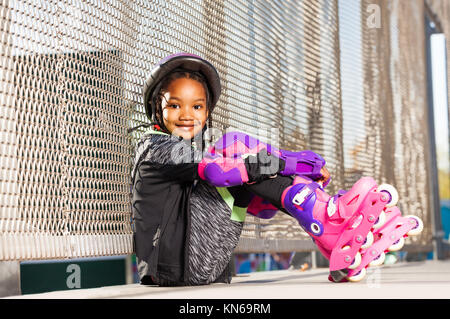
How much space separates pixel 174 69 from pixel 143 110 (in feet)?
0.94

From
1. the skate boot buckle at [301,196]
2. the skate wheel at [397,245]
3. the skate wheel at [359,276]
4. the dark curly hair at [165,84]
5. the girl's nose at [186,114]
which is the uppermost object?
the dark curly hair at [165,84]

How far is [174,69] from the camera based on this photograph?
1.88m

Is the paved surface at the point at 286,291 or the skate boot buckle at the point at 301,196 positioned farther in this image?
the skate boot buckle at the point at 301,196

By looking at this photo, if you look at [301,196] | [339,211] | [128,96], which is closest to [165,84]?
[128,96]

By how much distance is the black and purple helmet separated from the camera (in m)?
1.84

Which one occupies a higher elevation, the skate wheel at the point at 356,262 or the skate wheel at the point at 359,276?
the skate wheel at the point at 356,262

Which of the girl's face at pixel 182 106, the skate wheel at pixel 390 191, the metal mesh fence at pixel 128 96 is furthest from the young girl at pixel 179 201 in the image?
the skate wheel at pixel 390 191

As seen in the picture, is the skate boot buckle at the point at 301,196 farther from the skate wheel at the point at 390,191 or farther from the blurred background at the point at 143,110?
the blurred background at the point at 143,110

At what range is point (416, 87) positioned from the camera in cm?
573

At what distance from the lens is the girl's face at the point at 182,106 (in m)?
1.87

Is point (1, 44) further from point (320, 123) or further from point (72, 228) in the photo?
point (320, 123)

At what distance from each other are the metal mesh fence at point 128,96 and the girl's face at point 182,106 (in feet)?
0.56
